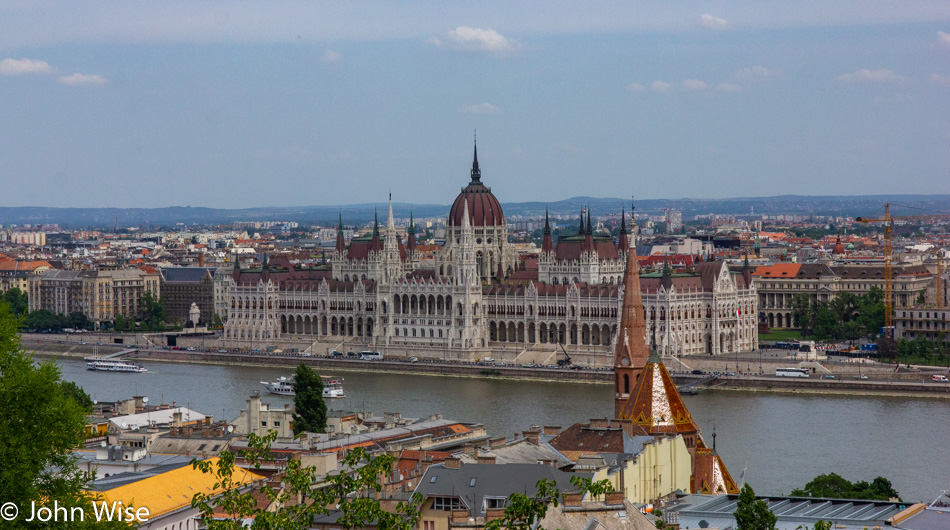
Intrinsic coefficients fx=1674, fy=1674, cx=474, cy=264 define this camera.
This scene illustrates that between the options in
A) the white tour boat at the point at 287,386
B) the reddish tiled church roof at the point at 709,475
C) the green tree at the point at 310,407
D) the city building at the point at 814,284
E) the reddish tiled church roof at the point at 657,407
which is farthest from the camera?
the city building at the point at 814,284

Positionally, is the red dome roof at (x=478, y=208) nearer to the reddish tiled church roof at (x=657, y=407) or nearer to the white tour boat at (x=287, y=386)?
the white tour boat at (x=287, y=386)

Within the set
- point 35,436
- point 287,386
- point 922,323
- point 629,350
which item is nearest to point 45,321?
point 287,386

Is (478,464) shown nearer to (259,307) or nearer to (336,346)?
(336,346)

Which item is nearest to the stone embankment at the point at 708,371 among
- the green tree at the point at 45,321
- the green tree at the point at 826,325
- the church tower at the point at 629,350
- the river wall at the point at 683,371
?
the river wall at the point at 683,371

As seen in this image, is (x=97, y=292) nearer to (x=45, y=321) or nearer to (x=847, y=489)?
(x=45, y=321)

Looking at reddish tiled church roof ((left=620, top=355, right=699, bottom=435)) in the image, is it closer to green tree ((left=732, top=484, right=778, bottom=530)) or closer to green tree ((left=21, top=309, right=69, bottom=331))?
green tree ((left=732, top=484, right=778, bottom=530))

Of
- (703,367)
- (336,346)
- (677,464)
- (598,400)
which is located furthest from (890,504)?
(336,346)
